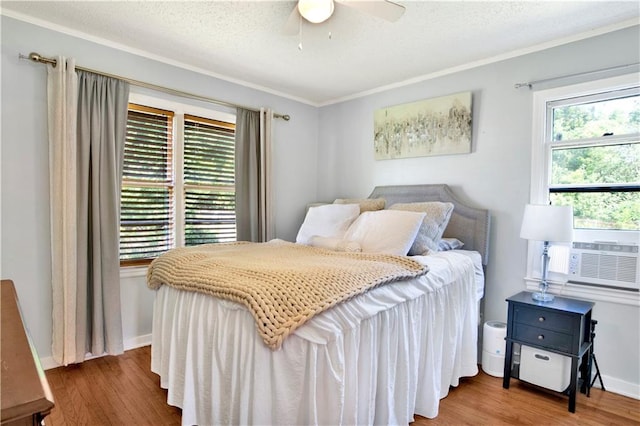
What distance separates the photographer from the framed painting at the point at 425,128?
3.05 m

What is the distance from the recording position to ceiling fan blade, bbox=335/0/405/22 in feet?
5.98

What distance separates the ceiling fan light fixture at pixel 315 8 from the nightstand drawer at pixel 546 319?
7.16 ft

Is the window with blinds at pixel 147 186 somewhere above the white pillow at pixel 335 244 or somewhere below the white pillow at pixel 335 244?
above

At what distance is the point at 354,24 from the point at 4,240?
275 cm

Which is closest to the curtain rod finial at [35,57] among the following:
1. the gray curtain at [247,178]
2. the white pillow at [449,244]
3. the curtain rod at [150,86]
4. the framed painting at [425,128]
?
the curtain rod at [150,86]

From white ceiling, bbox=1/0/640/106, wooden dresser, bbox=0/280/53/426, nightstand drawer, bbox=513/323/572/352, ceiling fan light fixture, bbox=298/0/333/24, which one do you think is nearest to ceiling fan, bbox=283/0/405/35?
ceiling fan light fixture, bbox=298/0/333/24

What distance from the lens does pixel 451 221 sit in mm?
3023

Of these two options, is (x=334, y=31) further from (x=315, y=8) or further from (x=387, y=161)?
(x=387, y=161)

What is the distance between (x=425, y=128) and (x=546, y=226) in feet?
4.64

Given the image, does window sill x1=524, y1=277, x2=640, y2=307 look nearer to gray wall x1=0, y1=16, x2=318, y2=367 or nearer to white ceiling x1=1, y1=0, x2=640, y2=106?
white ceiling x1=1, y1=0, x2=640, y2=106

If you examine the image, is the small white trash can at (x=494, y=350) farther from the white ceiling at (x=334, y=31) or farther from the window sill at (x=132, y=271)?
the window sill at (x=132, y=271)

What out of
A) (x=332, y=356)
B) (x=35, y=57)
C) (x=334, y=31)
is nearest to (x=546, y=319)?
(x=332, y=356)

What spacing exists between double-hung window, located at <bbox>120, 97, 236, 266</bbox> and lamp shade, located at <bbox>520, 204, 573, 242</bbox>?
2593 mm

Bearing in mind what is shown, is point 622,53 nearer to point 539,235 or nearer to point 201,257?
point 539,235
